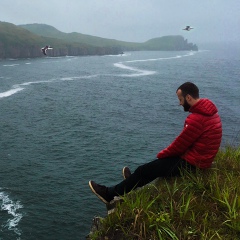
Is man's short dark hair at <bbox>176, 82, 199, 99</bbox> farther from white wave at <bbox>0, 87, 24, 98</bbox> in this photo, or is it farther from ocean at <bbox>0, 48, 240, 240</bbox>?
white wave at <bbox>0, 87, 24, 98</bbox>

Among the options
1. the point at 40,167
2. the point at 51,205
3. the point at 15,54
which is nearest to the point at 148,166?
the point at 51,205

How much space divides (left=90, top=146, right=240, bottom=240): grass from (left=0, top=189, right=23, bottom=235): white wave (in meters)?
19.8

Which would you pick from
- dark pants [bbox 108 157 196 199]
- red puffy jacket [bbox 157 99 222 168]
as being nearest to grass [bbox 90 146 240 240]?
dark pants [bbox 108 157 196 199]

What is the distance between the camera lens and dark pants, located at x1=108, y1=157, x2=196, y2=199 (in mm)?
7574

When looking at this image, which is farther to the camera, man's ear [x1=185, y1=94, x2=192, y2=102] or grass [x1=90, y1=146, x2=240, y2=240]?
man's ear [x1=185, y1=94, x2=192, y2=102]

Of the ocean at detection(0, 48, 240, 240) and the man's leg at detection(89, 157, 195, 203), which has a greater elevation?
the man's leg at detection(89, 157, 195, 203)

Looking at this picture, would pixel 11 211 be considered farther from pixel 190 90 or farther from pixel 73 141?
pixel 190 90

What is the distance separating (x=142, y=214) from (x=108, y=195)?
1833 millimetres

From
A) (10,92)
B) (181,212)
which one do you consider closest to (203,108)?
(181,212)

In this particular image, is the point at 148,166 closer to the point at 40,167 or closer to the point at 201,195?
the point at 201,195

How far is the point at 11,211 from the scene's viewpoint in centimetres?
2603

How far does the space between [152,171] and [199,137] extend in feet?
4.87

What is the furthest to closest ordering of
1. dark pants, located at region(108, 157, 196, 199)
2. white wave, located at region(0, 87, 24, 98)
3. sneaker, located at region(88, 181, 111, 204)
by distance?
white wave, located at region(0, 87, 24, 98) < sneaker, located at region(88, 181, 111, 204) < dark pants, located at region(108, 157, 196, 199)

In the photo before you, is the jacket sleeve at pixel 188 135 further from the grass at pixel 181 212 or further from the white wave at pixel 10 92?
the white wave at pixel 10 92
